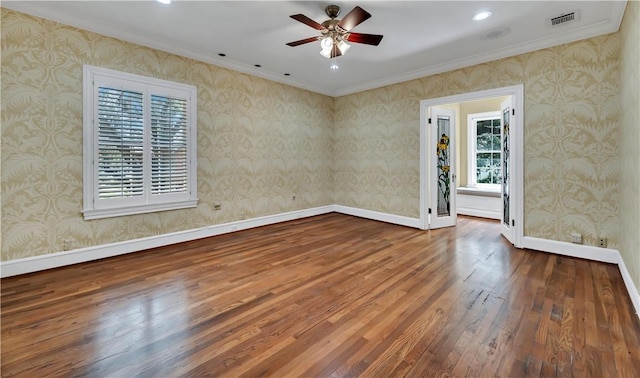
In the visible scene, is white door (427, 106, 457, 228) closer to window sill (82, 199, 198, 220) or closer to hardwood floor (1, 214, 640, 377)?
hardwood floor (1, 214, 640, 377)

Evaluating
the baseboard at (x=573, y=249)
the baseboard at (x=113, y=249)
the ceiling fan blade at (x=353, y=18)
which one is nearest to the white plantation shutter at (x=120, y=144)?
the baseboard at (x=113, y=249)

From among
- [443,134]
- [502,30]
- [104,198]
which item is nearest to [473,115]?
[443,134]

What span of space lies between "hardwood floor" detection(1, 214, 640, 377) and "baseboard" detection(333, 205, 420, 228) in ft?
5.11

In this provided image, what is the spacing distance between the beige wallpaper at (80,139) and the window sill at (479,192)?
3991 mm

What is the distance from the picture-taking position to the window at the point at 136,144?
340 cm

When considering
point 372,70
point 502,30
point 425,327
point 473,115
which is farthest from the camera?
point 473,115

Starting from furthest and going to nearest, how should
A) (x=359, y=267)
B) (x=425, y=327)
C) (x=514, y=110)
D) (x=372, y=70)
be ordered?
1. (x=372, y=70)
2. (x=514, y=110)
3. (x=359, y=267)
4. (x=425, y=327)

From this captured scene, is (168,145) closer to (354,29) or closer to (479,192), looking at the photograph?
(354,29)

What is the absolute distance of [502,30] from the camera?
3.46 meters

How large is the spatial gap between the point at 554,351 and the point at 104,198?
4.61 metres

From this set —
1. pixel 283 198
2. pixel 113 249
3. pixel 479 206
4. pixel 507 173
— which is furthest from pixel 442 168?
pixel 113 249

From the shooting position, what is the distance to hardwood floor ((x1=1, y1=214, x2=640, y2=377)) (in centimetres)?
165

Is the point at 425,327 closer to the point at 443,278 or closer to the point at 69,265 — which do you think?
the point at 443,278

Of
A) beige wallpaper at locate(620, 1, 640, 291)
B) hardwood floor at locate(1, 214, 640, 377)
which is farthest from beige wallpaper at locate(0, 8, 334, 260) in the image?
beige wallpaper at locate(620, 1, 640, 291)
